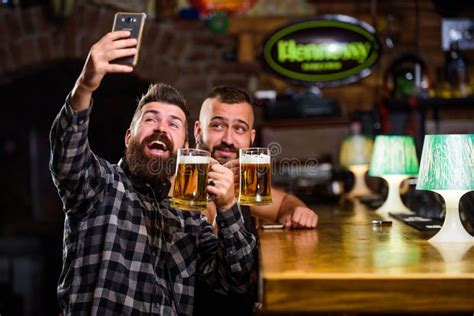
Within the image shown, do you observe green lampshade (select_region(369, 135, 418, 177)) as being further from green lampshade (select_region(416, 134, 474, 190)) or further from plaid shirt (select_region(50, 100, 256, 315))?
plaid shirt (select_region(50, 100, 256, 315))

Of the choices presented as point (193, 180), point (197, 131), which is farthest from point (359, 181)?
point (193, 180)

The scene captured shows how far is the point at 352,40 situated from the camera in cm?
485

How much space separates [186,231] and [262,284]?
32.0 inches

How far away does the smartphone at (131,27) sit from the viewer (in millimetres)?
1998

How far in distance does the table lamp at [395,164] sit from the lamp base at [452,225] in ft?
3.33

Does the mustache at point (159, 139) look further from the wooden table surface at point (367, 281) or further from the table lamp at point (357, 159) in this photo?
the table lamp at point (357, 159)

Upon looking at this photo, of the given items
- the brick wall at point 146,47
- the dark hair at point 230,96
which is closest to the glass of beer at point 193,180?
the dark hair at point 230,96

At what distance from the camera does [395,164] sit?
326 cm

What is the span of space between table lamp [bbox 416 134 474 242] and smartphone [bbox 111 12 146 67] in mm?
869

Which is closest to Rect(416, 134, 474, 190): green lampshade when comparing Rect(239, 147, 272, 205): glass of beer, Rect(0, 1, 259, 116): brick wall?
Rect(239, 147, 272, 205): glass of beer

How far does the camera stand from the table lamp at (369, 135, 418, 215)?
128 inches

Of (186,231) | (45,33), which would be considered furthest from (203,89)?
(186,231)

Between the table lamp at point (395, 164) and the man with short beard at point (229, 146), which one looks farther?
the table lamp at point (395, 164)

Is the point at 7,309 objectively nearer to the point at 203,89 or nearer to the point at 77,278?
the point at 203,89
